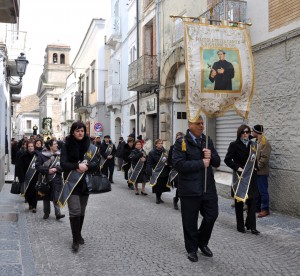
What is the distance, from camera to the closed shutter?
11695 millimetres

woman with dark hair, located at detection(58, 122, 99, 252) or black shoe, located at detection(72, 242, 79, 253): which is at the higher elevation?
woman with dark hair, located at detection(58, 122, 99, 252)

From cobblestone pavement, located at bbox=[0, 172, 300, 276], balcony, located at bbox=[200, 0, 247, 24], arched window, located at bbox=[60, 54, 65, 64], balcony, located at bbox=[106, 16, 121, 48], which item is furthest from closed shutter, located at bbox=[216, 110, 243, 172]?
arched window, located at bbox=[60, 54, 65, 64]

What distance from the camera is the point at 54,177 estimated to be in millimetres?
8406

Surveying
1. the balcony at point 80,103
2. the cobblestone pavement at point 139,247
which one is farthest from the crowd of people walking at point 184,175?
the balcony at point 80,103

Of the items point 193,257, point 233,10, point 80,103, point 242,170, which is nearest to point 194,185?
point 193,257

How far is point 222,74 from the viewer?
6785 millimetres

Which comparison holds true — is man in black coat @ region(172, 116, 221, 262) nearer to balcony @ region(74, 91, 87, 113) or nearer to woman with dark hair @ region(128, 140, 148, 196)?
woman with dark hair @ region(128, 140, 148, 196)

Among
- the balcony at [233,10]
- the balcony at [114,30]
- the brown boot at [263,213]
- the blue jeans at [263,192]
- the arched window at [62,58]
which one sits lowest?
the brown boot at [263,213]

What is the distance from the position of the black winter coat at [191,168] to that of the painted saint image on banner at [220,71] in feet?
4.25

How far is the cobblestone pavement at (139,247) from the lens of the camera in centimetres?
517

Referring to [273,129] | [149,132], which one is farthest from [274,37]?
[149,132]

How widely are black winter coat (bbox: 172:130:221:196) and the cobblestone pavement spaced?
0.91m

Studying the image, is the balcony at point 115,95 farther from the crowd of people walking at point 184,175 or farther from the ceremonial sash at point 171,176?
the ceremonial sash at point 171,176

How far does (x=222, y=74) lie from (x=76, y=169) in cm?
269
